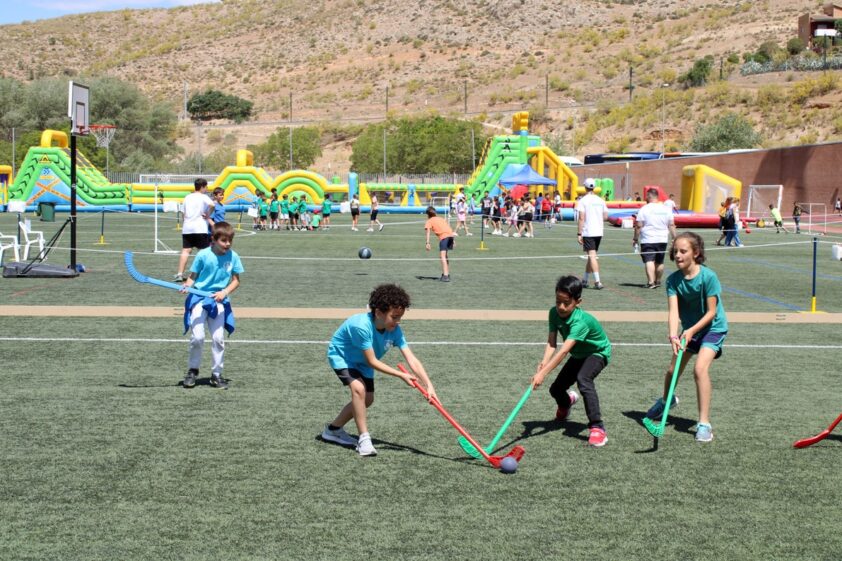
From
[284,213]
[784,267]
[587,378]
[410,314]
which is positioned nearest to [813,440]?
[587,378]

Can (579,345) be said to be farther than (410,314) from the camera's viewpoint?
No

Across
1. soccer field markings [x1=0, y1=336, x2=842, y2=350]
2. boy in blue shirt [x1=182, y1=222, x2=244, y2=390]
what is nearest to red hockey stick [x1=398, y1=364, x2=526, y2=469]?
boy in blue shirt [x1=182, y1=222, x2=244, y2=390]

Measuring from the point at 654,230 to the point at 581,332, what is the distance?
36.1 feet

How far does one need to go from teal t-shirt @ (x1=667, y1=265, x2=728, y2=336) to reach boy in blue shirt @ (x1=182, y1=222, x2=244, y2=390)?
3.87m

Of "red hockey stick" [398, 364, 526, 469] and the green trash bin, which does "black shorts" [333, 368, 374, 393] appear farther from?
the green trash bin

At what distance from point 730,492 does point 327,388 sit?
4.29 meters

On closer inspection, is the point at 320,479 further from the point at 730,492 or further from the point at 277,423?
the point at 730,492

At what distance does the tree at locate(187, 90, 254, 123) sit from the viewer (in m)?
121

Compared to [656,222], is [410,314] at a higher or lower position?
lower

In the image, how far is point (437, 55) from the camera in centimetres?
13312

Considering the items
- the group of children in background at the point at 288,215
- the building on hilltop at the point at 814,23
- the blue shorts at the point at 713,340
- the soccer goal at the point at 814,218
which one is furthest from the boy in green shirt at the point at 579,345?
the building on hilltop at the point at 814,23

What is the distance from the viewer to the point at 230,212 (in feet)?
176

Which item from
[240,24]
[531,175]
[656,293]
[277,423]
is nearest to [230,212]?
[531,175]

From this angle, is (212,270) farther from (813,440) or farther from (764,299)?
(764,299)
